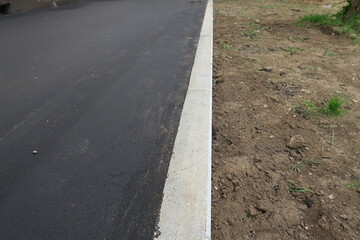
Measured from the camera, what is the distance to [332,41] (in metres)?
4.81

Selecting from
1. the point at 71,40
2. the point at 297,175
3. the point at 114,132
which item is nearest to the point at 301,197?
the point at 297,175

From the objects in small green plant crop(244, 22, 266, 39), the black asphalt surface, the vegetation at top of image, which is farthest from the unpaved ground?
the vegetation at top of image

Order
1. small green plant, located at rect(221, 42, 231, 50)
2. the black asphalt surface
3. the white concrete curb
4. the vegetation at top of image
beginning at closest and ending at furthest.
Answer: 1. the white concrete curb
2. the black asphalt surface
3. small green plant, located at rect(221, 42, 231, 50)
4. the vegetation at top of image

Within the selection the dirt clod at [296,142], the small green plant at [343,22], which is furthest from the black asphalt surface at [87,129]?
the small green plant at [343,22]

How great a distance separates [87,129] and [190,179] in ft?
3.65

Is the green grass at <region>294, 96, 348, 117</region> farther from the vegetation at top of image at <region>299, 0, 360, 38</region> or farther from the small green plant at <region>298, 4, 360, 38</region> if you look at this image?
the vegetation at top of image at <region>299, 0, 360, 38</region>

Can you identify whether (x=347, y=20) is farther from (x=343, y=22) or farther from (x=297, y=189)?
(x=297, y=189)

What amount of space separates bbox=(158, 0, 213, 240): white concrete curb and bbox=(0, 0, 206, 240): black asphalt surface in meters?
0.08

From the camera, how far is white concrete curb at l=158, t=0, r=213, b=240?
132 centimetres

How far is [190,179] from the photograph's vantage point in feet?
5.27

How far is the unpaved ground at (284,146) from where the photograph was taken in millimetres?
1475

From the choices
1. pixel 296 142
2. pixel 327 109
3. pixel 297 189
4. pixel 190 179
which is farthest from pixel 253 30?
pixel 190 179

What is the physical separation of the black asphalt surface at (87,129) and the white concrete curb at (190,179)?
0.08 metres

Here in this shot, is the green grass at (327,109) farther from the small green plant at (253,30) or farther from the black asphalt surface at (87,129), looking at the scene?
the small green plant at (253,30)
